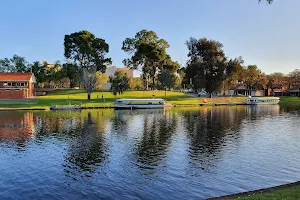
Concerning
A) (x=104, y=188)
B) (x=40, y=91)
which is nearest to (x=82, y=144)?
(x=104, y=188)

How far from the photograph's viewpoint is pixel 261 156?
84.9 ft

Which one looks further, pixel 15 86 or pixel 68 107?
pixel 15 86

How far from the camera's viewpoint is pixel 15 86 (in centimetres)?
10012

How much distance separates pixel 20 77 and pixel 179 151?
88168 millimetres

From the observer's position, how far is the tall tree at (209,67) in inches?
4048

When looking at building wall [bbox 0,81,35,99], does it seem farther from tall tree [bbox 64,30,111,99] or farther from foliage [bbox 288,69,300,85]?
foliage [bbox 288,69,300,85]

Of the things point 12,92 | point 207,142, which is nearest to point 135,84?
point 12,92

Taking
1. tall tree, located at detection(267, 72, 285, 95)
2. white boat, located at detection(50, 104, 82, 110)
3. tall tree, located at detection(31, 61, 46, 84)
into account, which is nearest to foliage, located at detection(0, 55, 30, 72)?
tall tree, located at detection(31, 61, 46, 84)

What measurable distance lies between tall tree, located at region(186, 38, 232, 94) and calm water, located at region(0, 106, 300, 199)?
65012mm

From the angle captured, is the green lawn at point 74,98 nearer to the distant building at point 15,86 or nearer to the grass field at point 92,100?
the grass field at point 92,100

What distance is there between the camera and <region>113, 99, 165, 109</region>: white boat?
8325 cm

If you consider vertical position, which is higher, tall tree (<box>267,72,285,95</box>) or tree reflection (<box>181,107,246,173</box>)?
tall tree (<box>267,72,285,95</box>)

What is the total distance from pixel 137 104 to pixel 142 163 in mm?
62533

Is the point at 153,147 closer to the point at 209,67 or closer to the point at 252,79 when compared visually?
the point at 209,67
